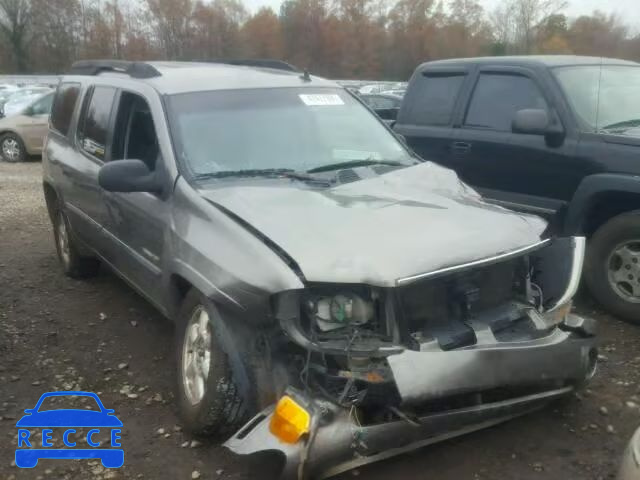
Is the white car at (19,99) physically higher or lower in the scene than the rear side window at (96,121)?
lower

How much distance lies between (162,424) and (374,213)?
1.67m

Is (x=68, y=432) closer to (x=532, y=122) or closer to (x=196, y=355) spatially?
(x=196, y=355)

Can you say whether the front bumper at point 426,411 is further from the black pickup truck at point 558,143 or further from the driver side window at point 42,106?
the driver side window at point 42,106

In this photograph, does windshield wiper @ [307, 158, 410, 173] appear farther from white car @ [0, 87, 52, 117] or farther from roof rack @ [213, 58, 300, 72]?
white car @ [0, 87, 52, 117]

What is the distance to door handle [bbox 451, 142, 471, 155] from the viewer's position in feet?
19.0

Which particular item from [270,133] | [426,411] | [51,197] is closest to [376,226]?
[426,411]

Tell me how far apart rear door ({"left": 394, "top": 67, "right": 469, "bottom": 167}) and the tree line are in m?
0.55

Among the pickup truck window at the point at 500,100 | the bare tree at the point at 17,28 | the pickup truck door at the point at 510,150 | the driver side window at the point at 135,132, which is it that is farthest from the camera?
the bare tree at the point at 17,28

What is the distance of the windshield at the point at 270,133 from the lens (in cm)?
406

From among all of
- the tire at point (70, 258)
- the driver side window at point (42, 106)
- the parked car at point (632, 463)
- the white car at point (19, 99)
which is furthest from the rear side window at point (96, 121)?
the white car at point (19, 99)

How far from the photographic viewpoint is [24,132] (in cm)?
1567

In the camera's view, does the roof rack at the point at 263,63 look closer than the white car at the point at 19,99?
Yes

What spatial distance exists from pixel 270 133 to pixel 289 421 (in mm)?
2053

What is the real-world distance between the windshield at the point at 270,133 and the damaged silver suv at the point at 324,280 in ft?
0.04
